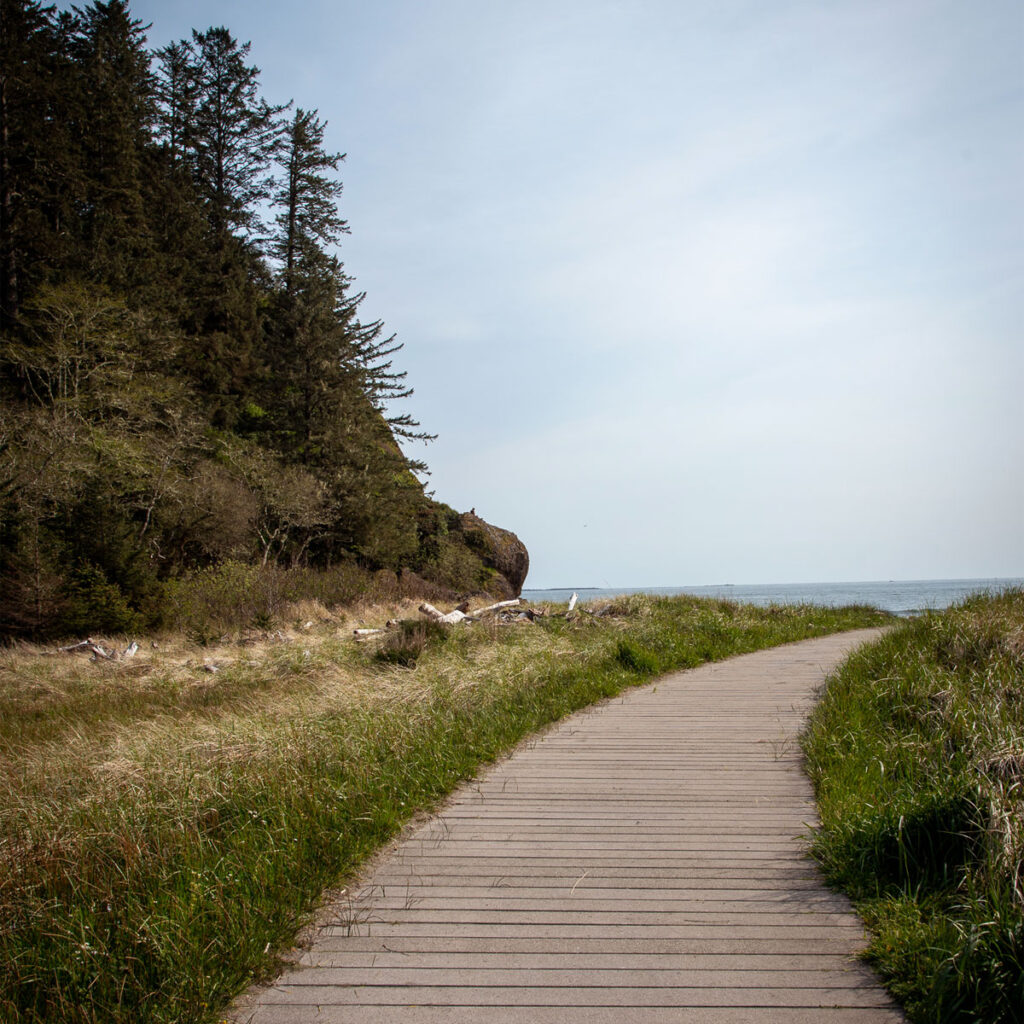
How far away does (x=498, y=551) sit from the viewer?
3231cm

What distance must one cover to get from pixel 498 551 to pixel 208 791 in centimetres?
2786

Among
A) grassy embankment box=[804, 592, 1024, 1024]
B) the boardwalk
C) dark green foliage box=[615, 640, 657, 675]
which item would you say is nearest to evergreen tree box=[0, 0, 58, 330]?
dark green foliage box=[615, 640, 657, 675]

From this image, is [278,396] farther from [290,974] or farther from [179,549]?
[290,974]

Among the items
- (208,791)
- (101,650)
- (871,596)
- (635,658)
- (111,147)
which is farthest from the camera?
(871,596)

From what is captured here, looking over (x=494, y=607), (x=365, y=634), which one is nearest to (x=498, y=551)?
(x=494, y=607)

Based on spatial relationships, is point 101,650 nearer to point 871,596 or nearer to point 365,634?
point 365,634

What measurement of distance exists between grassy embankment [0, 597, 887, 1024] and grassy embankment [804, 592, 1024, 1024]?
2483 mm

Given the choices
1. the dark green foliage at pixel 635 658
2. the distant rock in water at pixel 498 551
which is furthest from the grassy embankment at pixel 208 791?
the distant rock in water at pixel 498 551

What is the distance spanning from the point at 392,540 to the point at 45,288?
1294 cm

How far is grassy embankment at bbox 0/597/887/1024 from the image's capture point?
9.11 ft

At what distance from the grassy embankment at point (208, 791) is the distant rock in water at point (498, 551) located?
20216 millimetres

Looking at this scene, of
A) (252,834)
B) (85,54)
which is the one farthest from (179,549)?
(85,54)

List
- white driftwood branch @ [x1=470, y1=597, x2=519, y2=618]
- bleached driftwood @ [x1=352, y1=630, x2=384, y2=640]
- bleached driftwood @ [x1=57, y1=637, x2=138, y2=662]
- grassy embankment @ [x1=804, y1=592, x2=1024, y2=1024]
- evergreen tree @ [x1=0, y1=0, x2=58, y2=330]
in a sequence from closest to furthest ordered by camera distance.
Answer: grassy embankment @ [x1=804, y1=592, x2=1024, y2=1024] < bleached driftwood @ [x1=57, y1=637, x2=138, y2=662] < bleached driftwood @ [x1=352, y1=630, x2=384, y2=640] < white driftwood branch @ [x1=470, y1=597, x2=519, y2=618] < evergreen tree @ [x1=0, y1=0, x2=58, y2=330]

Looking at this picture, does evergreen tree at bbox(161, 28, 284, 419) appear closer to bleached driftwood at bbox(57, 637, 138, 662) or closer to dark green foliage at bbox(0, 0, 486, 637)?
dark green foliage at bbox(0, 0, 486, 637)
